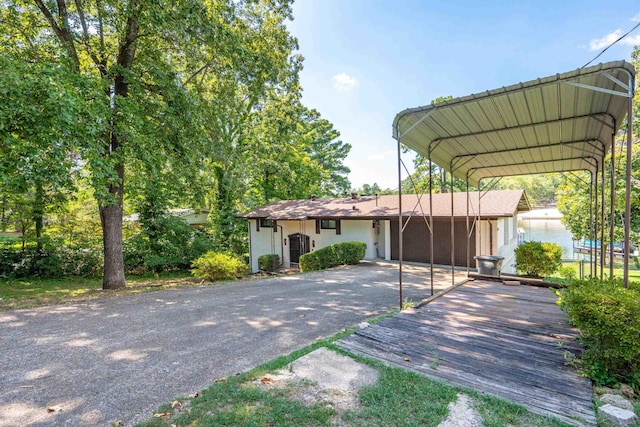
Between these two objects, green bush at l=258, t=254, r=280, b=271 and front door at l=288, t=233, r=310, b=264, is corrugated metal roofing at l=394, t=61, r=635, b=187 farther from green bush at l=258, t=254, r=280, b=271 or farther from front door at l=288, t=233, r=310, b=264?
green bush at l=258, t=254, r=280, b=271

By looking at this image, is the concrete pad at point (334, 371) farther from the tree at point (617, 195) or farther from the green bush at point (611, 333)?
the tree at point (617, 195)

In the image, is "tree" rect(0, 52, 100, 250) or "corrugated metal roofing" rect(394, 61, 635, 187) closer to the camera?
"corrugated metal roofing" rect(394, 61, 635, 187)

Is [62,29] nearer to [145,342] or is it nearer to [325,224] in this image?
[145,342]

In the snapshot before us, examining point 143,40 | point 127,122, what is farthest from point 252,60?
point 127,122

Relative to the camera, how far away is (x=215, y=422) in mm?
2459

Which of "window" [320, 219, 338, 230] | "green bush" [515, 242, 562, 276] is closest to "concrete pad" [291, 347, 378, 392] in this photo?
"green bush" [515, 242, 562, 276]

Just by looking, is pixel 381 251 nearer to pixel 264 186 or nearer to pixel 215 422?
pixel 264 186

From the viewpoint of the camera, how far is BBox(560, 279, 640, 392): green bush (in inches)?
115

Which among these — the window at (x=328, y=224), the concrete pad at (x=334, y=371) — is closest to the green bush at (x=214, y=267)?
the window at (x=328, y=224)

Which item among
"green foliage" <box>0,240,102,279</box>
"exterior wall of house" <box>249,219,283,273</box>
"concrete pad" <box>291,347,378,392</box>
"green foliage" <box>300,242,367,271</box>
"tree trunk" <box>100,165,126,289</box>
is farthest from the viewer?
"exterior wall of house" <box>249,219,283,273</box>

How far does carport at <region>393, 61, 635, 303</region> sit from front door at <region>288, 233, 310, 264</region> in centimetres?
1005

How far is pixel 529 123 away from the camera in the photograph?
546 centimetres

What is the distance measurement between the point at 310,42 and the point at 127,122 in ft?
27.4

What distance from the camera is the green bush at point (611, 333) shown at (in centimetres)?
291
